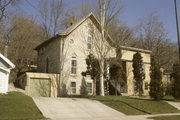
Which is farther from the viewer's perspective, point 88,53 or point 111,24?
point 88,53

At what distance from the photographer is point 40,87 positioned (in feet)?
75.0

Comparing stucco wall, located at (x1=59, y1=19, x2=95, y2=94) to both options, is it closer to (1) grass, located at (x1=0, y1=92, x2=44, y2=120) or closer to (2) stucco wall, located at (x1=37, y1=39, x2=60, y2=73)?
(2) stucco wall, located at (x1=37, y1=39, x2=60, y2=73)

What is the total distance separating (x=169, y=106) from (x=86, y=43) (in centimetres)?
1258

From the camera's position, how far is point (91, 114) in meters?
13.3

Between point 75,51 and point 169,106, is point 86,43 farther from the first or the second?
point 169,106

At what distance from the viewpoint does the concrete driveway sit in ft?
40.2

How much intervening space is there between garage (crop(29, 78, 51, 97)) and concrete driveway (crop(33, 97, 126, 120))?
7885 millimetres

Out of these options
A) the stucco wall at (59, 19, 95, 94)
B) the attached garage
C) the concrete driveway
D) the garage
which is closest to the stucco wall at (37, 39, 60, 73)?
the stucco wall at (59, 19, 95, 94)

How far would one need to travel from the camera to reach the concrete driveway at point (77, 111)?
1225 centimetres

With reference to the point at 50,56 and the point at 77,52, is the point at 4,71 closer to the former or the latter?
the point at 50,56

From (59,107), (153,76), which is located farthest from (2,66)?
(153,76)

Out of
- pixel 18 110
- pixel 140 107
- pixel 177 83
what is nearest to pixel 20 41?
pixel 18 110

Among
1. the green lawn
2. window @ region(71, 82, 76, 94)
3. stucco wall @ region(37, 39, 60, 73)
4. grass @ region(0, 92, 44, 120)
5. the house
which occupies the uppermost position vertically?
stucco wall @ region(37, 39, 60, 73)

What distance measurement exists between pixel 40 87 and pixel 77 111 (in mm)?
10298
